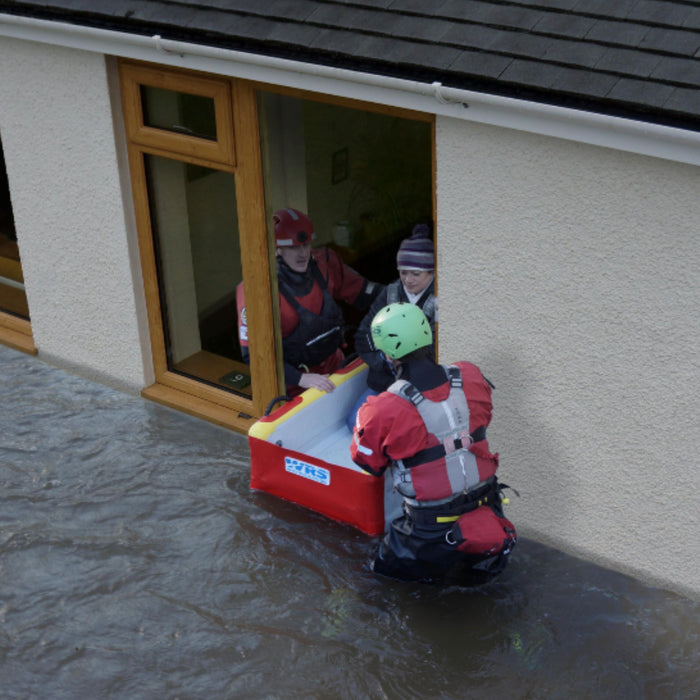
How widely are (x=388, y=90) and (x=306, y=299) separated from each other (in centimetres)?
181

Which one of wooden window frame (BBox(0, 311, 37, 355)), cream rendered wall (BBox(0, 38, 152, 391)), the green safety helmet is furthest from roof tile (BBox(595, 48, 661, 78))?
wooden window frame (BBox(0, 311, 37, 355))

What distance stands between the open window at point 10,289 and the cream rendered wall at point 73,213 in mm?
391

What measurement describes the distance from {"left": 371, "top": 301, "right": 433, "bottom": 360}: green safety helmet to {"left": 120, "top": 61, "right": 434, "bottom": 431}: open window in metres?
1.10

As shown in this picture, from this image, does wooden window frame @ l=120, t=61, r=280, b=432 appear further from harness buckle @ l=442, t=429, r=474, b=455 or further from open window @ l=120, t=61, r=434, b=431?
harness buckle @ l=442, t=429, r=474, b=455

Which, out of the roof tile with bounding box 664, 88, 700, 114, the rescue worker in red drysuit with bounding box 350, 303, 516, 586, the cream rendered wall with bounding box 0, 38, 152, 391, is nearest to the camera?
the roof tile with bounding box 664, 88, 700, 114

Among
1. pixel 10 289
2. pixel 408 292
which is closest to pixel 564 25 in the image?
pixel 408 292

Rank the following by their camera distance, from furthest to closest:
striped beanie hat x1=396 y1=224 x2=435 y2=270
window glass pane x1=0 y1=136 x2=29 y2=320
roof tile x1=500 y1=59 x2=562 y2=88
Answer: window glass pane x1=0 y1=136 x2=29 y2=320 → striped beanie hat x1=396 y1=224 x2=435 y2=270 → roof tile x1=500 y1=59 x2=562 y2=88

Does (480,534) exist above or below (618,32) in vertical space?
below

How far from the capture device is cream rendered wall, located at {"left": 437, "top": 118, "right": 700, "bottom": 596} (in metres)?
5.39

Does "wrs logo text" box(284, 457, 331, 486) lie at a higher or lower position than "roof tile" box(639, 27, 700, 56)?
lower

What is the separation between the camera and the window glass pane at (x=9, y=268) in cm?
908

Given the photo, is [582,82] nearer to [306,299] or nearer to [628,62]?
[628,62]

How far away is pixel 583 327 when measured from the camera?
573 cm

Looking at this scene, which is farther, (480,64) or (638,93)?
(480,64)
